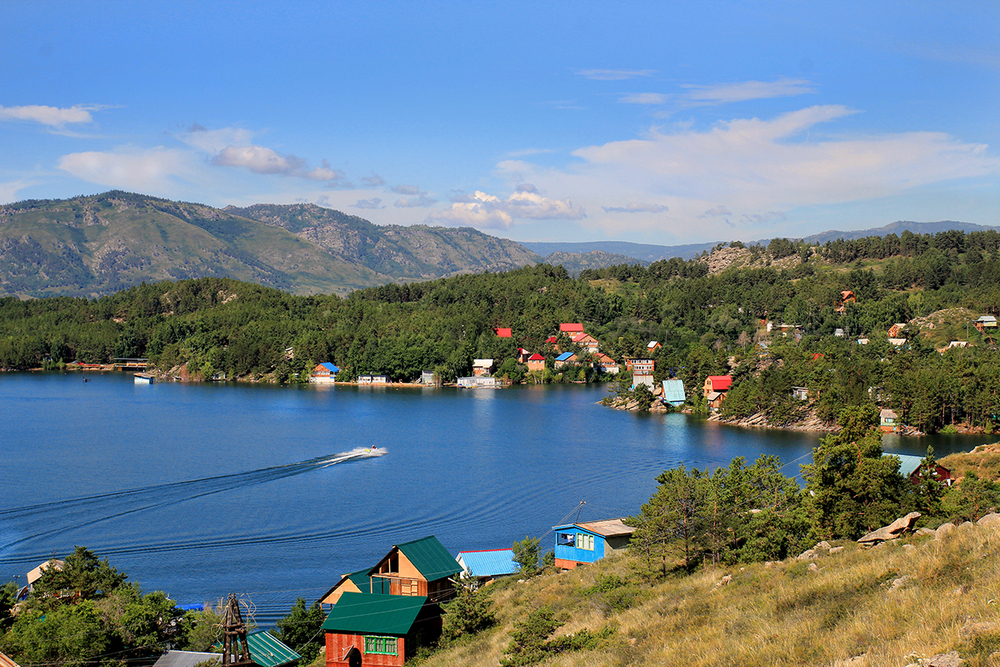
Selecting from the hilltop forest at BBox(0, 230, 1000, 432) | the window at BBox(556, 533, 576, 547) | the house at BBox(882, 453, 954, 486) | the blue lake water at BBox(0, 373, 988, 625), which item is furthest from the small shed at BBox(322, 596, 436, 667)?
the hilltop forest at BBox(0, 230, 1000, 432)

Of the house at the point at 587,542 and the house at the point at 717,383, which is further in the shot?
the house at the point at 717,383

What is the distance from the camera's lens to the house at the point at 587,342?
75338mm

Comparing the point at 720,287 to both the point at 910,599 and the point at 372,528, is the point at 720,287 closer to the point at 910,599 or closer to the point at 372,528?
the point at 372,528

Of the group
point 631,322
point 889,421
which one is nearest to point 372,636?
point 889,421

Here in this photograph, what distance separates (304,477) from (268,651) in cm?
1653

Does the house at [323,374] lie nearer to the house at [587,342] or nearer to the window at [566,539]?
the house at [587,342]

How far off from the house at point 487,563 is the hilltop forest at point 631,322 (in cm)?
2653

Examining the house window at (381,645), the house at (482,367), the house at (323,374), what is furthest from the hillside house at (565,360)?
the house window at (381,645)

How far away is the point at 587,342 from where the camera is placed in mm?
76375

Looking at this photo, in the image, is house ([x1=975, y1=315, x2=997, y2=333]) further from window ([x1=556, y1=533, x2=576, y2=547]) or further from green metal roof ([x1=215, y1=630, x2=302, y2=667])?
green metal roof ([x1=215, y1=630, x2=302, y2=667])

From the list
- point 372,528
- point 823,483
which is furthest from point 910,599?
point 372,528

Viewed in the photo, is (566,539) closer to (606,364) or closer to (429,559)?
(429,559)

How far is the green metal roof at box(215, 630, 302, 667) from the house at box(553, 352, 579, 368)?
2255 inches

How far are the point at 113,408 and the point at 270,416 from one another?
12.1 meters
